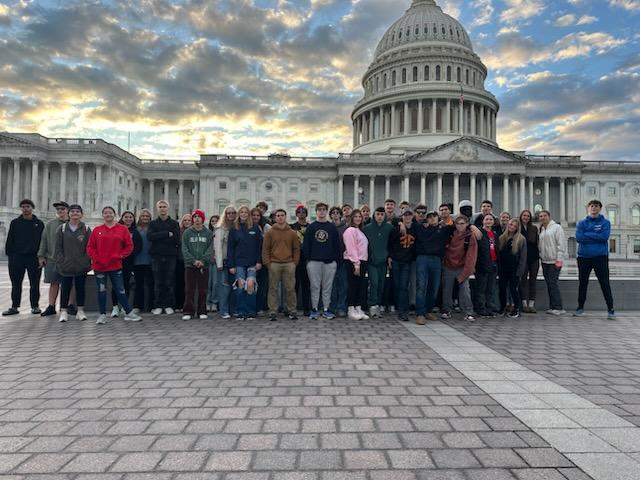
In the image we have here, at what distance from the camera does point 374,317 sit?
1070 cm

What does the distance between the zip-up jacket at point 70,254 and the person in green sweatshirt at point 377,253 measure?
6.98 meters

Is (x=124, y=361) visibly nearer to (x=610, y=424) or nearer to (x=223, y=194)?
(x=610, y=424)

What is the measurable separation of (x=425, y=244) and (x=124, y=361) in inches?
279

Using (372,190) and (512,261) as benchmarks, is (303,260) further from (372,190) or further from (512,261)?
(372,190)

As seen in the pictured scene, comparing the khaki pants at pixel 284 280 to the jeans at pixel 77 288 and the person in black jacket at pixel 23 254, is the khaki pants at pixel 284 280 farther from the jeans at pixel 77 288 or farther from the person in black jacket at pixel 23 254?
the person in black jacket at pixel 23 254

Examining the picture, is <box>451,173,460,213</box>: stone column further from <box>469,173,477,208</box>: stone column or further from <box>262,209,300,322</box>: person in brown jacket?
<box>262,209,300,322</box>: person in brown jacket

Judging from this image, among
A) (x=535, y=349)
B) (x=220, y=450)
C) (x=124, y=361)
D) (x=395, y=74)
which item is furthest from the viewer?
(x=395, y=74)

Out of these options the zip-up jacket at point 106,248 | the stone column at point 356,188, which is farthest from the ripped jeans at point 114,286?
the stone column at point 356,188

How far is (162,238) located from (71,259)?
2.10 m

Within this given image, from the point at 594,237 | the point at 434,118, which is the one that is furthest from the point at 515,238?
the point at 434,118

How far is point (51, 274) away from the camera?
10766 millimetres

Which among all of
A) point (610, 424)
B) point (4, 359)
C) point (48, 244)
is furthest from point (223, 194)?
point (610, 424)

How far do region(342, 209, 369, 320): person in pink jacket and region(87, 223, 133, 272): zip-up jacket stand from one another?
5.46 metres

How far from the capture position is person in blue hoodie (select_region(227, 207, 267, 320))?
10.4m
